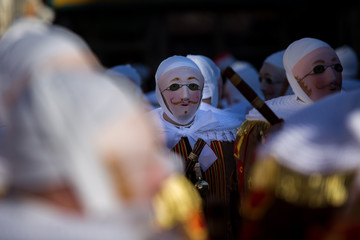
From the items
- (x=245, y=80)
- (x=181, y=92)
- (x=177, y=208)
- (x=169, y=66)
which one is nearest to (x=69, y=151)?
(x=177, y=208)

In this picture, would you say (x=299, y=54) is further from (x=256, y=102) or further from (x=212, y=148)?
(x=212, y=148)

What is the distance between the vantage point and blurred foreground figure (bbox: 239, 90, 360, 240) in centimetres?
255

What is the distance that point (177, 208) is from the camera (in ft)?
7.90

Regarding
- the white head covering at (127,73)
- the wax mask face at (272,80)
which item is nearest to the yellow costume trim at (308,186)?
the wax mask face at (272,80)

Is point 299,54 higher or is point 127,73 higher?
point 127,73

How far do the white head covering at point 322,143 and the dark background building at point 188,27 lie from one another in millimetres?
11306

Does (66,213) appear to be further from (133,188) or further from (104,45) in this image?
(104,45)

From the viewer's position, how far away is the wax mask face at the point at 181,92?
5539mm

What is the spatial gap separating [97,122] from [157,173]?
30 centimetres

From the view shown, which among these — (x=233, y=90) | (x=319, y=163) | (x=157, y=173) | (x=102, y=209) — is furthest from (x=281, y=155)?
(x=233, y=90)

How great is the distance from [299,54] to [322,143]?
7.41ft

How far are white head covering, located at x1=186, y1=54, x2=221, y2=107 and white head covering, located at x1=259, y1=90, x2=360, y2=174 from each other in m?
4.05

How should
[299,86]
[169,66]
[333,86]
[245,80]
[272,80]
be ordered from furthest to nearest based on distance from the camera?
[245,80] < [272,80] < [169,66] < [299,86] < [333,86]

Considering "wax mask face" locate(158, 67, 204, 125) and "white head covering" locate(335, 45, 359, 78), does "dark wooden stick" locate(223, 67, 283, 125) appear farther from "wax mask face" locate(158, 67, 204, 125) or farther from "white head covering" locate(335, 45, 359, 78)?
"white head covering" locate(335, 45, 359, 78)
